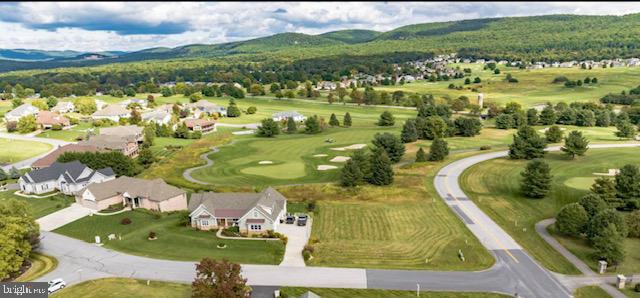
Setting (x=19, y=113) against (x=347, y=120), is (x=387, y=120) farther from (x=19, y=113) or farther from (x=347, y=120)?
(x=19, y=113)

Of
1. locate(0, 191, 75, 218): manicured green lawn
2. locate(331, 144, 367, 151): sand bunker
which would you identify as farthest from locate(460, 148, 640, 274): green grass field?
locate(0, 191, 75, 218): manicured green lawn

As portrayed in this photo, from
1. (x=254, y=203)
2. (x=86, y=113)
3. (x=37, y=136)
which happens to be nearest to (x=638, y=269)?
(x=254, y=203)

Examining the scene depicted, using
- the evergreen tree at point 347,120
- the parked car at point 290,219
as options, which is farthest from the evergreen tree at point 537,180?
the evergreen tree at point 347,120

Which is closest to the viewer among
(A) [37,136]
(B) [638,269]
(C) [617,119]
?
(B) [638,269]

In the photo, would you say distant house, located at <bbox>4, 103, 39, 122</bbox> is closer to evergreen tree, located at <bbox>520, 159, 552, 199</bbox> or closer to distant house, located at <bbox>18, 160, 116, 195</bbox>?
distant house, located at <bbox>18, 160, 116, 195</bbox>

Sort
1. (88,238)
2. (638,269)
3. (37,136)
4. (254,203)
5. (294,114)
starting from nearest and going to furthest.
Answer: (638,269) → (88,238) → (254,203) → (37,136) → (294,114)

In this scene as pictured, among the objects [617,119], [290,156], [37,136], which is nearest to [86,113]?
[37,136]

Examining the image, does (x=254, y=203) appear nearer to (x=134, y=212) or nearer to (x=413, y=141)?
(x=134, y=212)

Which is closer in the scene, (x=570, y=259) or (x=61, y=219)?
(x=570, y=259)
